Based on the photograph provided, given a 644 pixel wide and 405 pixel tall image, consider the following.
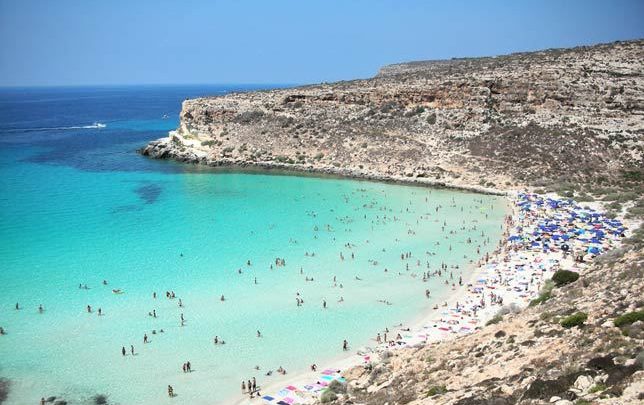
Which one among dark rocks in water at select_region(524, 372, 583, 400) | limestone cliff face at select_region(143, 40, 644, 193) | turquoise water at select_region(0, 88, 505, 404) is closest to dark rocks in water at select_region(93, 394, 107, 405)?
turquoise water at select_region(0, 88, 505, 404)

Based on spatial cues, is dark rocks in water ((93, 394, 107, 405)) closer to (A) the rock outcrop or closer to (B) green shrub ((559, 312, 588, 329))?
(A) the rock outcrop

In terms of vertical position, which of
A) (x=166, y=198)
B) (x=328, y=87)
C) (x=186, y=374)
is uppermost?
(x=328, y=87)

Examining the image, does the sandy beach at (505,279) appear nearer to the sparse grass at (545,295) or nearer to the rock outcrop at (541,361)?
the sparse grass at (545,295)

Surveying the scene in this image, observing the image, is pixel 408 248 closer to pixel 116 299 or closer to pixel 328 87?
pixel 116 299

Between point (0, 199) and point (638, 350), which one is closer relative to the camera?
point (638, 350)

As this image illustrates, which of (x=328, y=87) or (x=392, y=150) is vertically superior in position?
(x=328, y=87)

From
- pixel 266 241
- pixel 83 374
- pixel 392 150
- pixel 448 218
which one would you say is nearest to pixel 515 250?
pixel 448 218
